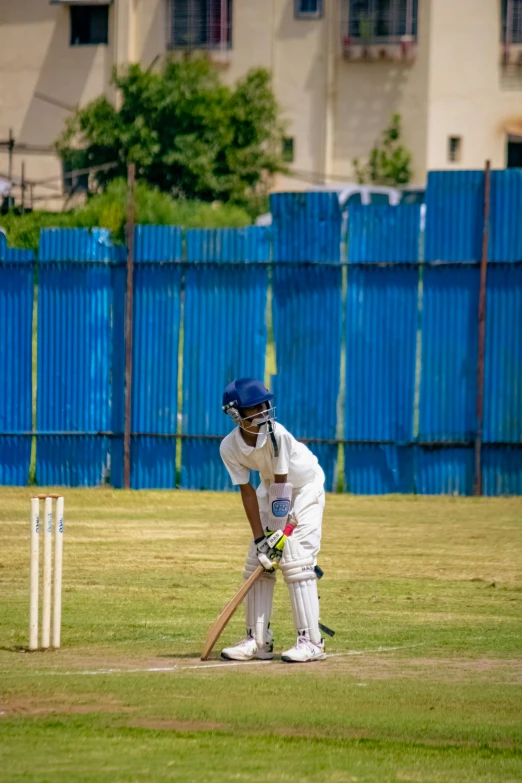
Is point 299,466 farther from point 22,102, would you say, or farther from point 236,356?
point 22,102

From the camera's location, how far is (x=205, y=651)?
8328 mm

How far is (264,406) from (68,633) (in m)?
2.14

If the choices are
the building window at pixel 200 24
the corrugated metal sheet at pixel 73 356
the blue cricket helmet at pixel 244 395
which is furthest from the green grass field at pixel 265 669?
the building window at pixel 200 24

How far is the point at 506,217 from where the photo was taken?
51.9ft

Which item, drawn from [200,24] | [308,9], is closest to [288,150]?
[308,9]

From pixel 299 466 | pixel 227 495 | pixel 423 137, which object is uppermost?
pixel 423 137

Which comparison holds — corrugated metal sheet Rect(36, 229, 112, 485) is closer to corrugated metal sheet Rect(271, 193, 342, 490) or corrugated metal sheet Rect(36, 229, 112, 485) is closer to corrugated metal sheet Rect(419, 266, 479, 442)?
corrugated metal sheet Rect(271, 193, 342, 490)

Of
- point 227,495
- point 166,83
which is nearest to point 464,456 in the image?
point 227,495

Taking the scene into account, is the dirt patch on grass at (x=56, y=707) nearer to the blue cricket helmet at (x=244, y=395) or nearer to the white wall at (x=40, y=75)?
the blue cricket helmet at (x=244, y=395)

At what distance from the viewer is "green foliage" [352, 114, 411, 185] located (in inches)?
1576

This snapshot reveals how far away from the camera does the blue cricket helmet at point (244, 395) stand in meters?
8.14

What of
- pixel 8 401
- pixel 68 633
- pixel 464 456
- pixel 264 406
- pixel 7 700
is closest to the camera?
pixel 7 700

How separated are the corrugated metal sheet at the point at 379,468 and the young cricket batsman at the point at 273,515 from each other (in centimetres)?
776

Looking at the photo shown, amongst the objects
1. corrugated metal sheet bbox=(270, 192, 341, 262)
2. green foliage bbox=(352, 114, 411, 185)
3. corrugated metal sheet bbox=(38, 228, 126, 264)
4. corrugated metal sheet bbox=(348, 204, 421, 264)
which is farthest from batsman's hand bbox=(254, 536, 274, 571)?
→ green foliage bbox=(352, 114, 411, 185)
